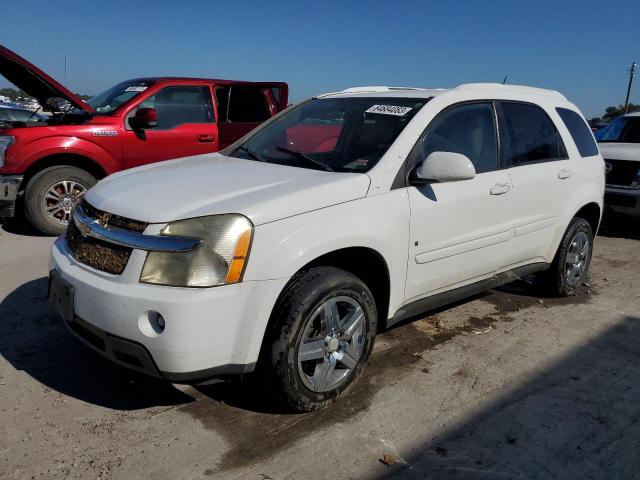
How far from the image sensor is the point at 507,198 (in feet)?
12.6

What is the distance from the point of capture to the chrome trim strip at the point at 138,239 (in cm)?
252

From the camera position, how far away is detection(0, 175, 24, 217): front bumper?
19.7 feet

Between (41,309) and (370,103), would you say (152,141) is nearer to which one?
(41,309)

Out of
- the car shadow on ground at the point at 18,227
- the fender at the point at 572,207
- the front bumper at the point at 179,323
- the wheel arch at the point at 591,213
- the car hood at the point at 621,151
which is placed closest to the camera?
the front bumper at the point at 179,323

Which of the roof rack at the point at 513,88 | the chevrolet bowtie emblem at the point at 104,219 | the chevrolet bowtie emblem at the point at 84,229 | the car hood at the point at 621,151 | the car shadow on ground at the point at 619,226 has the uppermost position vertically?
the roof rack at the point at 513,88

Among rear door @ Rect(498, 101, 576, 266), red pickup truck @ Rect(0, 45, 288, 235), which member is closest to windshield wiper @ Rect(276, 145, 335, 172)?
rear door @ Rect(498, 101, 576, 266)

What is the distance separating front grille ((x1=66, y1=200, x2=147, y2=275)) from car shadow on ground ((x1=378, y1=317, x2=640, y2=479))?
1.55 meters

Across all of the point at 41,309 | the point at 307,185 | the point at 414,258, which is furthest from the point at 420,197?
the point at 41,309

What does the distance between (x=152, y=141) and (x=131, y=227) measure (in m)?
4.40

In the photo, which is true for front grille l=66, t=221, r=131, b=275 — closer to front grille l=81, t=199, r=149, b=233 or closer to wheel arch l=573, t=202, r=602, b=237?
front grille l=81, t=199, r=149, b=233

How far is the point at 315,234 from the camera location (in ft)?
9.04

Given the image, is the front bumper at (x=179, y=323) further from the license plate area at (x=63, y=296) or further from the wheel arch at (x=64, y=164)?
the wheel arch at (x=64, y=164)

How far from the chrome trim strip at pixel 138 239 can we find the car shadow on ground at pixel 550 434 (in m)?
1.35

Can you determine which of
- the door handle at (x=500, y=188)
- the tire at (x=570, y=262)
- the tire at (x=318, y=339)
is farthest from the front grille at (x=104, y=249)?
the tire at (x=570, y=262)
